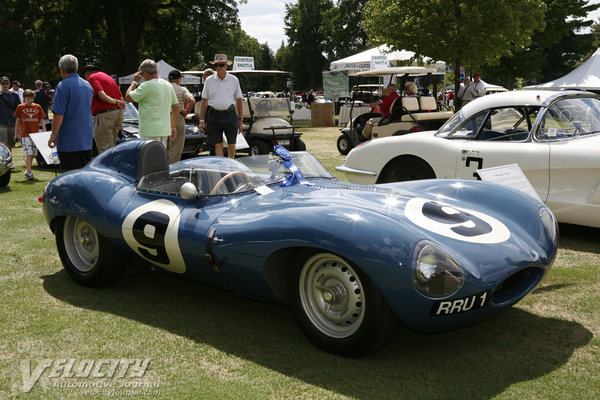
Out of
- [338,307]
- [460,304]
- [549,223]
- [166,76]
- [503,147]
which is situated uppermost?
[166,76]

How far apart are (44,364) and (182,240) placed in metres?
1.03

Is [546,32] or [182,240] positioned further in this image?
[546,32]

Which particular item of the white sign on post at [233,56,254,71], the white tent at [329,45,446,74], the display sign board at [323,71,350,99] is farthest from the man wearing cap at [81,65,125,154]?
the display sign board at [323,71,350,99]

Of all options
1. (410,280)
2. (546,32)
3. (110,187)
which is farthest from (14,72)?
(410,280)

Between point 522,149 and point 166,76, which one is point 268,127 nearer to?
point 522,149

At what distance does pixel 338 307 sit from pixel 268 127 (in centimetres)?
975

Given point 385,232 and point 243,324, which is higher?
point 385,232

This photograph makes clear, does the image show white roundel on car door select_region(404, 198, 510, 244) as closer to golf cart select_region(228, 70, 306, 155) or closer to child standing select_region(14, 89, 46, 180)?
child standing select_region(14, 89, 46, 180)

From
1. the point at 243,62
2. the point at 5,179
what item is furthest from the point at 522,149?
the point at 243,62

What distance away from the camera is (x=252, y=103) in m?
12.9

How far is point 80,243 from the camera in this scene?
4.46 meters

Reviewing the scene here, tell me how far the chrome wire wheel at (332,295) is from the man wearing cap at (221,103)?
590cm

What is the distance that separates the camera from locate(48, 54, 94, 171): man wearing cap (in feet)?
21.0

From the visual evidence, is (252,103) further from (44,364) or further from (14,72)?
(14,72)
